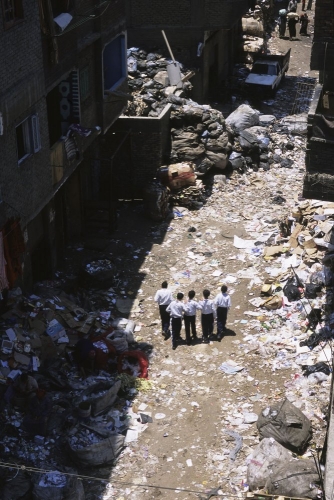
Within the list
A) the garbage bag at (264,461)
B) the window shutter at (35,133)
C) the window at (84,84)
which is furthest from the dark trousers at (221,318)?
the window at (84,84)

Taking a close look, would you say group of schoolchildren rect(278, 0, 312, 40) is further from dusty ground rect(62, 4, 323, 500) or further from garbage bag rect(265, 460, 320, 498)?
garbage bag rect(265, 460, 320, 498)

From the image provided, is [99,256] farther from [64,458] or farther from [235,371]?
[64,458]

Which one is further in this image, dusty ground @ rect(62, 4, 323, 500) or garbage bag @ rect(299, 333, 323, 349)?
garbage bag @ rect(299, 333, 323, 349)

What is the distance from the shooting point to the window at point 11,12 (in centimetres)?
1204

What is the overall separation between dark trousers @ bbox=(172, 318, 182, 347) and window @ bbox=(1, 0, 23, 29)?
5.91 meters

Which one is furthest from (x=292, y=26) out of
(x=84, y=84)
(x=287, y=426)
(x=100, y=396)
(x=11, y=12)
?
(x=287, y=426)

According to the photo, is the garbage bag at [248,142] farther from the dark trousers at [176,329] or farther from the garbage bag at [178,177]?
the dark trousers at [176,329]

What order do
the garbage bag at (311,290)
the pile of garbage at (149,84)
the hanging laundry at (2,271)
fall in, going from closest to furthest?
the hanging laundry at (2,271)
the garbage bag at (311,290)
the pile of garbage at (149,84)

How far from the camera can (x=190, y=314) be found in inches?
553

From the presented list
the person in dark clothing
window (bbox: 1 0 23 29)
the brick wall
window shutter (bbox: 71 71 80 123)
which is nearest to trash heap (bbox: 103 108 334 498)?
window shutter (bbox: 71 71 80 123)

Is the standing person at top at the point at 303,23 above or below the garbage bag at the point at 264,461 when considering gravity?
below

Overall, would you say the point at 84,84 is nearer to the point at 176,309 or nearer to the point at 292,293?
the point at 176,309

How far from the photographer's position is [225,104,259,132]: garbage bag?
2319 centimetres

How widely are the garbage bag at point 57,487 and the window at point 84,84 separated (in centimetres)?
880
